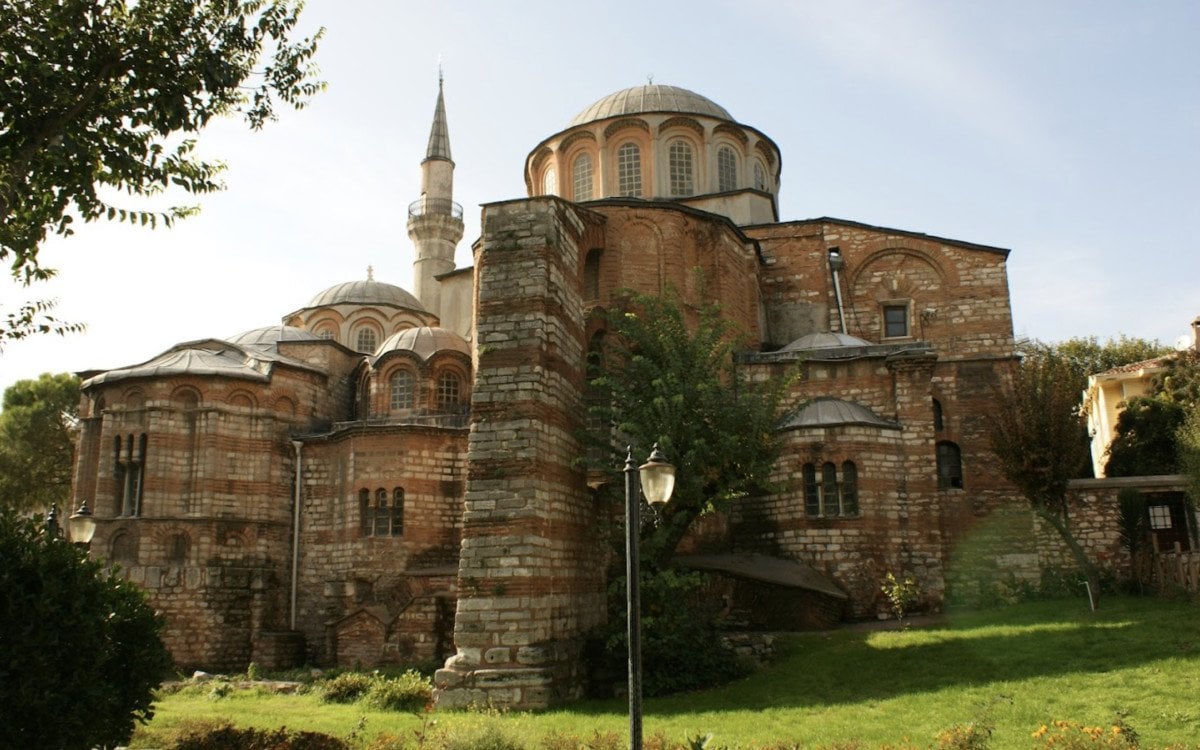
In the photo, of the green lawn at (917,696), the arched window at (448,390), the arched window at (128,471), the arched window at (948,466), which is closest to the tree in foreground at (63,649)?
the green lawn at (917,696)

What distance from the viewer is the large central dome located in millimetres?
26562

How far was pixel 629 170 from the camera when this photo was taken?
26.1 meters

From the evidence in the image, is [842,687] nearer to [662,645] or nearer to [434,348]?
[662,645]

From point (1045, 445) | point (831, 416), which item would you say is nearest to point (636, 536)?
point (831, 416)

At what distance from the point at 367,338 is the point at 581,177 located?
1141 centimetres

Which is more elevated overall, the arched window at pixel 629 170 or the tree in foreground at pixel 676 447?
the arched window at pixel 629 170

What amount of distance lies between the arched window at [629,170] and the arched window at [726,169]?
210 centimetres

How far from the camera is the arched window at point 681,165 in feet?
84.9

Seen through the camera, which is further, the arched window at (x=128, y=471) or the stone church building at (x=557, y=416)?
the arched window at (x=128, y=471)

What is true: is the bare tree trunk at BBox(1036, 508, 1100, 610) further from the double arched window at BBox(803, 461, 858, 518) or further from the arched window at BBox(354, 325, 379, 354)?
the arched window at BBox(354, 325, 379, 354)

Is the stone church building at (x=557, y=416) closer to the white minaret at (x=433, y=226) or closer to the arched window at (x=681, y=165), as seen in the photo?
the arched window at (x=681, y=165)

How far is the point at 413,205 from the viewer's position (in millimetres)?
39812

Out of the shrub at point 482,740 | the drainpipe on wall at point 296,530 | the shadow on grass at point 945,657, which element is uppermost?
the drainpipe on wall at point 296,530

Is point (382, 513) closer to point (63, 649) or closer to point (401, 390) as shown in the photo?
point (401, 390)
